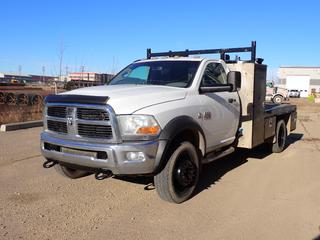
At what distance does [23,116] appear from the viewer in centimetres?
1530

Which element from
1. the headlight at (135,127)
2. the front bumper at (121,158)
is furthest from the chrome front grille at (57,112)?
the headlight at (135,127)

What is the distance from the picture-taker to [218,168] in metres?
7.91

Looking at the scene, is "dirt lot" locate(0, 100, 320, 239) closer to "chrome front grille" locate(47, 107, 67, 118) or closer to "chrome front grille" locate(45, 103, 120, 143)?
"chrome front grille" locate(45, 103, 120, 143)

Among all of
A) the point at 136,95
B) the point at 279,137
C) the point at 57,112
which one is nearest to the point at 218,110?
the point at 136,95

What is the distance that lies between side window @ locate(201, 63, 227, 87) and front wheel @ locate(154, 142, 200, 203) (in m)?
1.22

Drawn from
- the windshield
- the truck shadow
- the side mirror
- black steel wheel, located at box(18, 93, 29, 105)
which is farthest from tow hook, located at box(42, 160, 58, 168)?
black steel wheel, located at box(18, 93, 29, 105)

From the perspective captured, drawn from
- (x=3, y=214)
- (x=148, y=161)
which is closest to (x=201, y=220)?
(x=148, y=161)

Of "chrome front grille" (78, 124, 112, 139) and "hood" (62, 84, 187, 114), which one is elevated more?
"hood" (62, 84, 187, 114)

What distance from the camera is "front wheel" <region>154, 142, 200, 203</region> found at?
17.4 ft

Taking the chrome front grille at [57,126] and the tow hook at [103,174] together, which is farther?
the chrome front grille at [57,126]

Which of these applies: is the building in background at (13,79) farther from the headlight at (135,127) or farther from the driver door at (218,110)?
the headlight at (135,127)

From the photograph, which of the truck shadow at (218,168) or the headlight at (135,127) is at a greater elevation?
the headlight at (135,127)

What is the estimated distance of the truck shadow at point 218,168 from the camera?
6598mm

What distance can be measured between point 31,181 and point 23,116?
934cm
